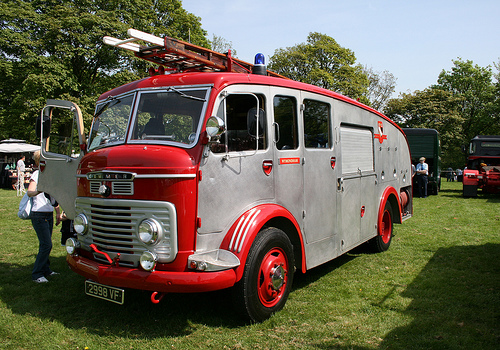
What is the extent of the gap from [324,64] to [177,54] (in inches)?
1360

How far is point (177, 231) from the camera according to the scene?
4.08m

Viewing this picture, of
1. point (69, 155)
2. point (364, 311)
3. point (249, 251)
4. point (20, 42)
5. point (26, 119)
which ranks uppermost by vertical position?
point (20, 42)

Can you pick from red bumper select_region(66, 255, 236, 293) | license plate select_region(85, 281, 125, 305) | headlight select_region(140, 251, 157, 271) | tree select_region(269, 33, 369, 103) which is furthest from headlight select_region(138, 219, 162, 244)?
tree select_region(269, 33, 369, 103)

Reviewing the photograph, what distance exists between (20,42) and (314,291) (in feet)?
81.8

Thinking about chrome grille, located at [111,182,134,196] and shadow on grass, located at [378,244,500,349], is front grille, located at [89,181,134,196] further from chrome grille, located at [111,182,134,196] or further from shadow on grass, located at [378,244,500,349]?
shadow on grass, located at [378,244,500,349]

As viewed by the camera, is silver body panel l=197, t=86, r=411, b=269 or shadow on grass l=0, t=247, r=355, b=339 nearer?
silver body panel l=197, t=86, r=411, b=269

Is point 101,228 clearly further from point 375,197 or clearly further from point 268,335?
point 375,197

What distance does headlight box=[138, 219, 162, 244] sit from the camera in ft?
13.3

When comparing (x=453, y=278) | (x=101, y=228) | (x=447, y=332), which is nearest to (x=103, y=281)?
(x=101, y=228)

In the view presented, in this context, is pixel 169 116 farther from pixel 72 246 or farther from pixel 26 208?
pixel 26 208

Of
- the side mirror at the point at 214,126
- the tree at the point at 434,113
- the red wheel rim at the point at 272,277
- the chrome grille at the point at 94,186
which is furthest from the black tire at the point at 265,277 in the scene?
the tree at the point at 434,113

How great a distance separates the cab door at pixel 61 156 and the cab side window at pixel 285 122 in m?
2.67

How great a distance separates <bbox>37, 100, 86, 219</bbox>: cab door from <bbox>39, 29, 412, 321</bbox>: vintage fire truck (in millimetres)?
19

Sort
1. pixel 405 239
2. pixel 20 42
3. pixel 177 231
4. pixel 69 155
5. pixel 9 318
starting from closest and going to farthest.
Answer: pixel 177 231 < pixel 9 318 < pixel 69 155 < pixel 405 239 < pixel 20 42
